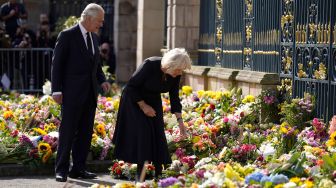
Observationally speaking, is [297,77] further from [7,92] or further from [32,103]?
[7,92]

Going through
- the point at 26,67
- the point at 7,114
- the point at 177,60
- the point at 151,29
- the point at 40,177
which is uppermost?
the point at 151,29

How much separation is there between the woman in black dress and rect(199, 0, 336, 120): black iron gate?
82.7 inches

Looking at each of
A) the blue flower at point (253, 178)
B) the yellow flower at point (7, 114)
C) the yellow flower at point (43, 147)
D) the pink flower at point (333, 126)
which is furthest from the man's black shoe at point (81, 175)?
the blue flower at point (253, 178)

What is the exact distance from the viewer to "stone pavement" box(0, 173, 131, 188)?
29.8 ft

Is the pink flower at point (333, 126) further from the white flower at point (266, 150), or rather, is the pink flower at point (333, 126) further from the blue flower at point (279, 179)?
the blue flower at point (279, 179)

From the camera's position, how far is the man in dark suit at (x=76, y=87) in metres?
9.31

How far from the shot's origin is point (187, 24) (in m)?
16.3

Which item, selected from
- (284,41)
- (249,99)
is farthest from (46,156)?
(284,41)

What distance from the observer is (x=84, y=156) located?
9.55m

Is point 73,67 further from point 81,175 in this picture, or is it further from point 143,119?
point 143,119

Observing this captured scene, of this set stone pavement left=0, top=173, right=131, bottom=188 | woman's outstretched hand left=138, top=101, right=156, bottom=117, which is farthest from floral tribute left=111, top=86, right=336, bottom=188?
stone pavement left=0, top=173, right=131, bottom=188

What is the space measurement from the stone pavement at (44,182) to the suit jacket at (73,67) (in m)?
0.84

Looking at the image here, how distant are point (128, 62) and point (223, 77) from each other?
9.84 metres

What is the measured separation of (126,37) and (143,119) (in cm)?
1467
